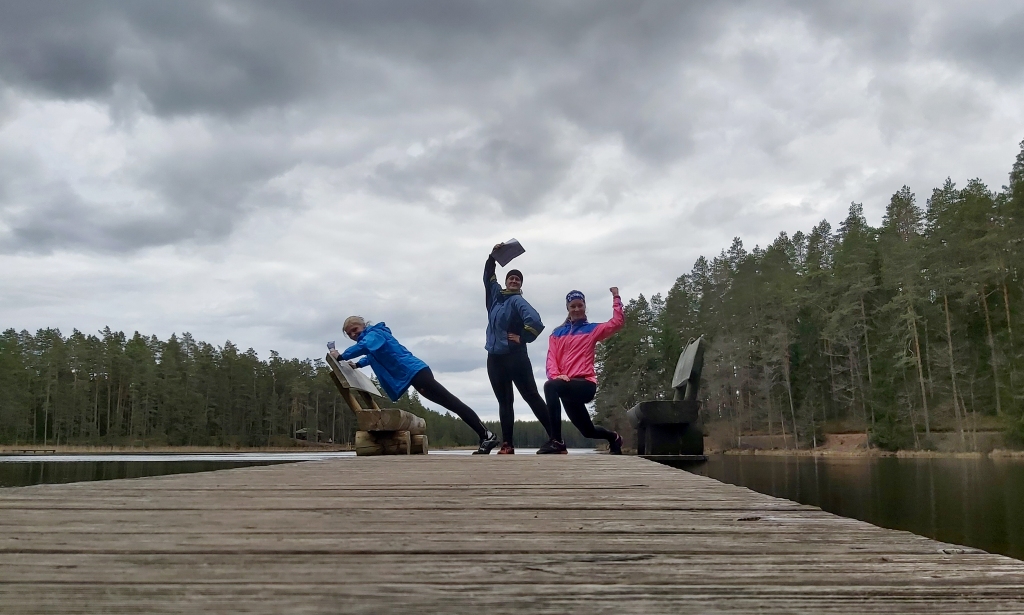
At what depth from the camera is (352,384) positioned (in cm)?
792

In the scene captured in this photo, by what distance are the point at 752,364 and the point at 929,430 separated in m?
15.4

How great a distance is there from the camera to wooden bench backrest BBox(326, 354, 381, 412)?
7.72 metres

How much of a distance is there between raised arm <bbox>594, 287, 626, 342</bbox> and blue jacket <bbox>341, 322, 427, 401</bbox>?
232cm

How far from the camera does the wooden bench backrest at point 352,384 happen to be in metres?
7.72

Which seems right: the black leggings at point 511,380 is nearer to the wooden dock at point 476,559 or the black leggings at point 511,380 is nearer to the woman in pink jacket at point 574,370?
the woman in pink jacket at point 574,370

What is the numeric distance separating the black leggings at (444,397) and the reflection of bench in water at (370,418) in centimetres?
41

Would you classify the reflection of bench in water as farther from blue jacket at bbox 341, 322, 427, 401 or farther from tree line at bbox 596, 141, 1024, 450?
tree line at bbox 596, 141, 1024, 450

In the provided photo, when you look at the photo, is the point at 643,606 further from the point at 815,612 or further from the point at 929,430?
the point at 929,430

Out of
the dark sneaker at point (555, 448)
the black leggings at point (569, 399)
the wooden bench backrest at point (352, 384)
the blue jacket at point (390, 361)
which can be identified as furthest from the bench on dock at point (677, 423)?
the wooden bench backrest at point (352, 384)

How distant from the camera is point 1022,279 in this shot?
1467 inches

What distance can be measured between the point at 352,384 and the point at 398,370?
80 cm

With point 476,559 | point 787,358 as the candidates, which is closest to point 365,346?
point 476,559

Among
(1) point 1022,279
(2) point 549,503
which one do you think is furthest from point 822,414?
(2) point 549,503

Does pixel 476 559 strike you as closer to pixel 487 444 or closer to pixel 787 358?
pixel 487 444
